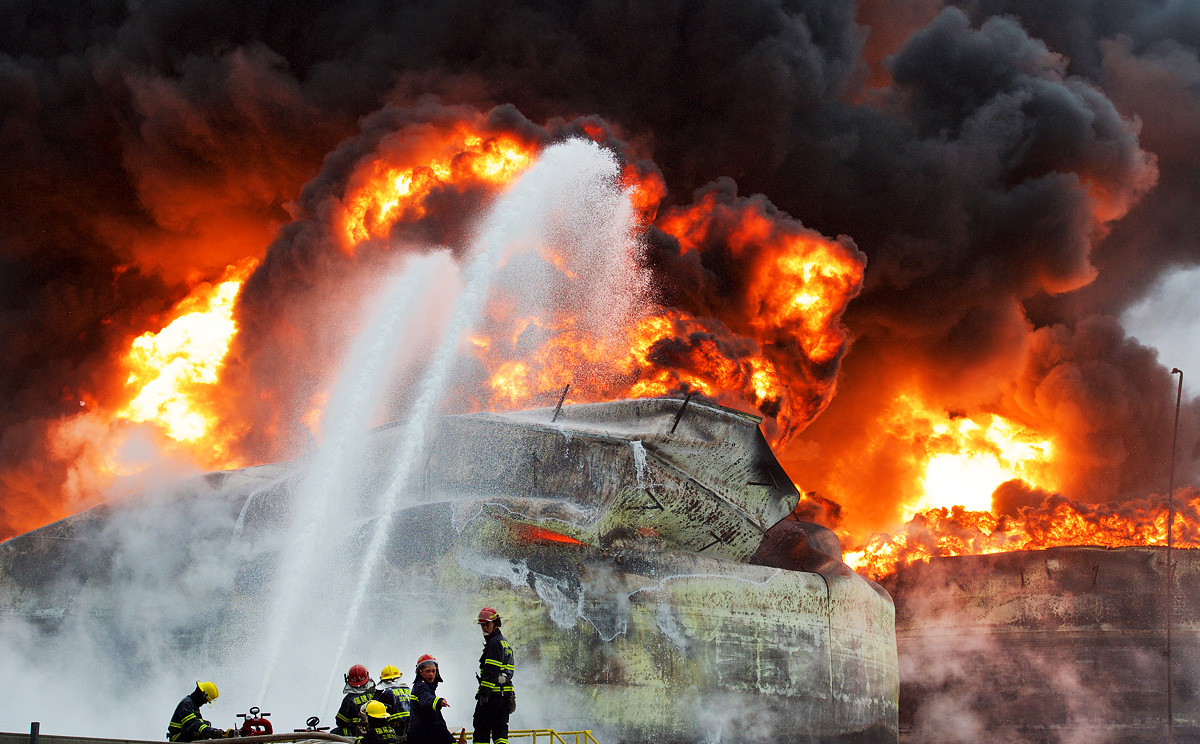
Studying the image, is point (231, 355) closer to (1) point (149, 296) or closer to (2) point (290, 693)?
(1) point (149, 296)

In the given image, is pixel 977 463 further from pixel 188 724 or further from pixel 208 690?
pixel 188 724

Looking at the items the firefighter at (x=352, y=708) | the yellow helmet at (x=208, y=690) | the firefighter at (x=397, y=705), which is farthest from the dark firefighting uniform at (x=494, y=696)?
the yellow helmet at (x=208, y=690)

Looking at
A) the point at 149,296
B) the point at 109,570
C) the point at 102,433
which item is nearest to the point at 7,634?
the point at 109,570

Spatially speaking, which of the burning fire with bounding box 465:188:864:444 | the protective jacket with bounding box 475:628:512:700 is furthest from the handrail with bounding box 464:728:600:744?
the burning fire with bounding box 465:188:864:444

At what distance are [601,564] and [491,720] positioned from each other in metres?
9.62

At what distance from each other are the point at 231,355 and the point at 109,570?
14.8 metres

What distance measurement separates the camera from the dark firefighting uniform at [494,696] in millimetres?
8172

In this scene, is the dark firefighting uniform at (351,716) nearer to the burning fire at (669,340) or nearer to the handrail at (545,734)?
the handrail at (545,734)

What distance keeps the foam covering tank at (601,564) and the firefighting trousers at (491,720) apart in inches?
329

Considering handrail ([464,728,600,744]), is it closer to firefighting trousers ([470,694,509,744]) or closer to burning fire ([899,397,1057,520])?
firefighting trousers ([470,694,509,744])

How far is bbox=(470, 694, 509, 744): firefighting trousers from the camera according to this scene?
8.17 m

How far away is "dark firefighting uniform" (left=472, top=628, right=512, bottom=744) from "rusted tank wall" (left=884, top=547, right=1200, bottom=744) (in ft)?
71.7

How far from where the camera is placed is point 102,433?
109 feet

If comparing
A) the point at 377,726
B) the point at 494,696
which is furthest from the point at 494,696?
the point at 377,726
